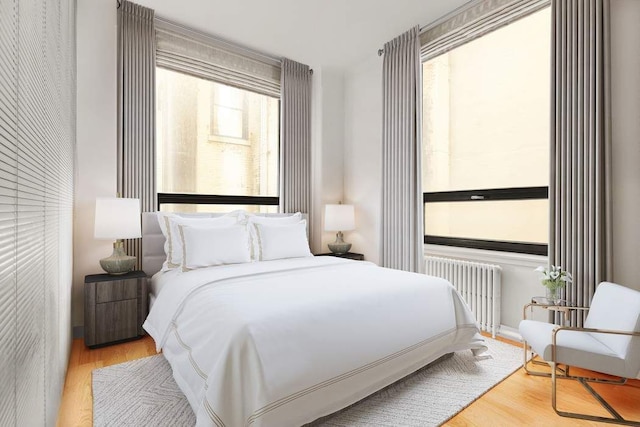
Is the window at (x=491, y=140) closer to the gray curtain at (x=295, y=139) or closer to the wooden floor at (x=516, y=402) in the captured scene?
the wooden floor at (x=516, y=402)

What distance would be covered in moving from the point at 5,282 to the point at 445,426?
2033mm

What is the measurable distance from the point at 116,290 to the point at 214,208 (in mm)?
Answer: 1447

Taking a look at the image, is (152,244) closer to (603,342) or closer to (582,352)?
(582,352)

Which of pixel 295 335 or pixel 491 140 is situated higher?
pixel 491 140

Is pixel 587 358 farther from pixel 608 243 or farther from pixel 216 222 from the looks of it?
pixel 216 222

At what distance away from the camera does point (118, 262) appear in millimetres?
2875

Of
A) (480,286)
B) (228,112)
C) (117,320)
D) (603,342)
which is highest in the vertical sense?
(228,112)

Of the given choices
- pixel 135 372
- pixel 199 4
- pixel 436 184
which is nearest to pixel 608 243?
pixel 436 184

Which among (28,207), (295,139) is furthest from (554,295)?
(295,139)

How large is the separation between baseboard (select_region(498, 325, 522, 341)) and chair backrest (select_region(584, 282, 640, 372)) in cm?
72

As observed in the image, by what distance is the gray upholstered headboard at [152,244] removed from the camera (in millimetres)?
3225

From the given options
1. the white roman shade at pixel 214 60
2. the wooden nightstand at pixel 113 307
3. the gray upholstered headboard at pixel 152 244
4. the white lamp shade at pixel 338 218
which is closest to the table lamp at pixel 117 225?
the wooden nightstand at pixel 113 307

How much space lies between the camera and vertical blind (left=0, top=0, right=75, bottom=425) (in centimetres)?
78

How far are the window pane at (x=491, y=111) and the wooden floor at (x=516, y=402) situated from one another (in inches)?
64.1
